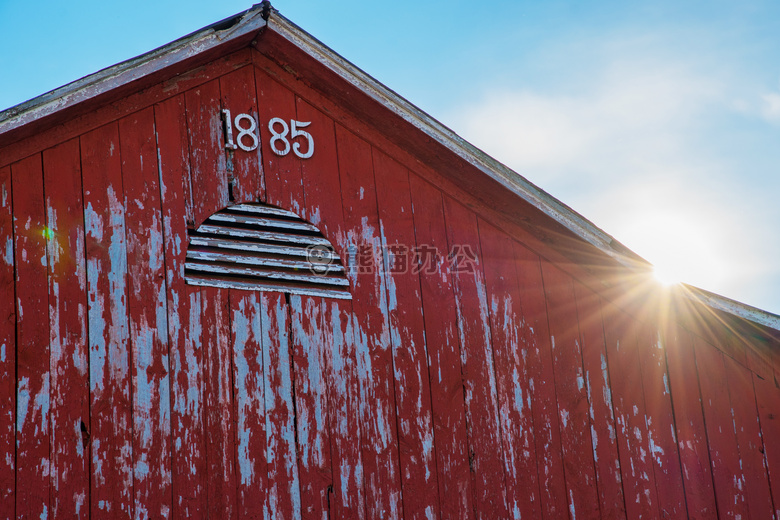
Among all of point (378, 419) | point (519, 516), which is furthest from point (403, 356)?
point (519, 516)

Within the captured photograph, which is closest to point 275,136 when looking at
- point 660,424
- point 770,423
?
point 660,424

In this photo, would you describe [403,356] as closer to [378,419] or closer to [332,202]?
[378,419]

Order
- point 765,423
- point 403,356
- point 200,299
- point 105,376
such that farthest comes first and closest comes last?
point 765,423
point 403,356
point 200,299
point 105,376

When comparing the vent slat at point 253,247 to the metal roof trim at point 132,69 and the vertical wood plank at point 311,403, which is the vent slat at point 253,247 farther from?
the metal roof trim at point 132,69

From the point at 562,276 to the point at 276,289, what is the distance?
2214 millimetres

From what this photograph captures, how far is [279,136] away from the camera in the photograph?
18.0 feet

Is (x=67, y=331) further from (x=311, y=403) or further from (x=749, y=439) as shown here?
(x=749, y=439)

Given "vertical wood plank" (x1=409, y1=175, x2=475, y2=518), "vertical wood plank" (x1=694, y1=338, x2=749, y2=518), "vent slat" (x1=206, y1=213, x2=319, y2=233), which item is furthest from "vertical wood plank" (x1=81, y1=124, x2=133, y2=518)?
"vertical wood plank" (x1=694, y1=338, x2=749, y2=518)

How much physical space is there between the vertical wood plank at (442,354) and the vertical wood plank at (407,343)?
5 cm

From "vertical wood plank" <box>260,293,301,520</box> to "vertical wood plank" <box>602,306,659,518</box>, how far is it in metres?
2.39

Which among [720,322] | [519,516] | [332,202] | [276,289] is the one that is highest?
[332,202]

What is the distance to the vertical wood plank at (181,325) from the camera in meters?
4.62

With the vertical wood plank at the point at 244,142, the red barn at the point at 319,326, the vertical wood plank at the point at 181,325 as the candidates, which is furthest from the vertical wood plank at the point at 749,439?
the vertical wood plank at the point at 181,325

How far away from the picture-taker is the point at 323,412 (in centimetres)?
504
